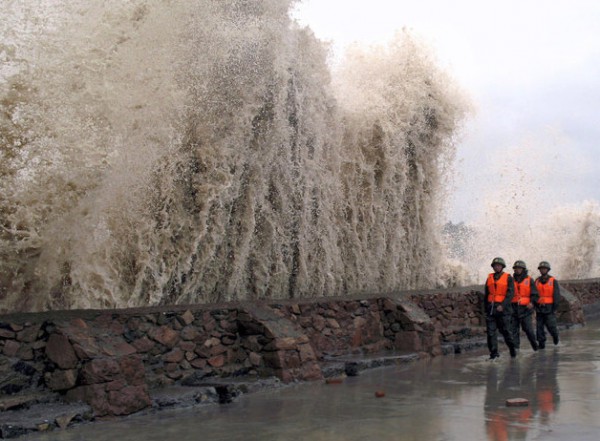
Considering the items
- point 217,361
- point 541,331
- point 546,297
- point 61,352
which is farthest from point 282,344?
point 546,297

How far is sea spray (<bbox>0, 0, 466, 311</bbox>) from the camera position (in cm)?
802

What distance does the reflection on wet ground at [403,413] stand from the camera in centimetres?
555

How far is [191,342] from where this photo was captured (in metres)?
7.84

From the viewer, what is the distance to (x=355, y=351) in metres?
10.1

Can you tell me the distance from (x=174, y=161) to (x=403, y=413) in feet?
15.8

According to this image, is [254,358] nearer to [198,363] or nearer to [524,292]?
[198,363]

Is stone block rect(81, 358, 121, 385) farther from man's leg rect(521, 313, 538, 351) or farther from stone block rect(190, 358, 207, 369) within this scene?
man's leg rect(521, 313, 538, 351)

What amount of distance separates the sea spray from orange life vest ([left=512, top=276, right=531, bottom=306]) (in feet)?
10.0

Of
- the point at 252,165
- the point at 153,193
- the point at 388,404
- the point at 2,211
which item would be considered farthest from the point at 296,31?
the point at 388,404

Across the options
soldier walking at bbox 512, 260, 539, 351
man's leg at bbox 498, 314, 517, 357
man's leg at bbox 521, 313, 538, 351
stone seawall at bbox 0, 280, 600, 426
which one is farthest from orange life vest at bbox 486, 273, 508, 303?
man's leg at bbox 521, 313, 538, 351

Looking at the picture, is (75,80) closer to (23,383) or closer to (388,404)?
(23,383)

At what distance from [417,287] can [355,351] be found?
656 centimetres

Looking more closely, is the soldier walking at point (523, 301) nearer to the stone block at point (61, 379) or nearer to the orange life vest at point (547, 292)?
the orange life vest at point (547, 292)

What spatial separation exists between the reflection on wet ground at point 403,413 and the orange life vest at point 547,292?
324cm
